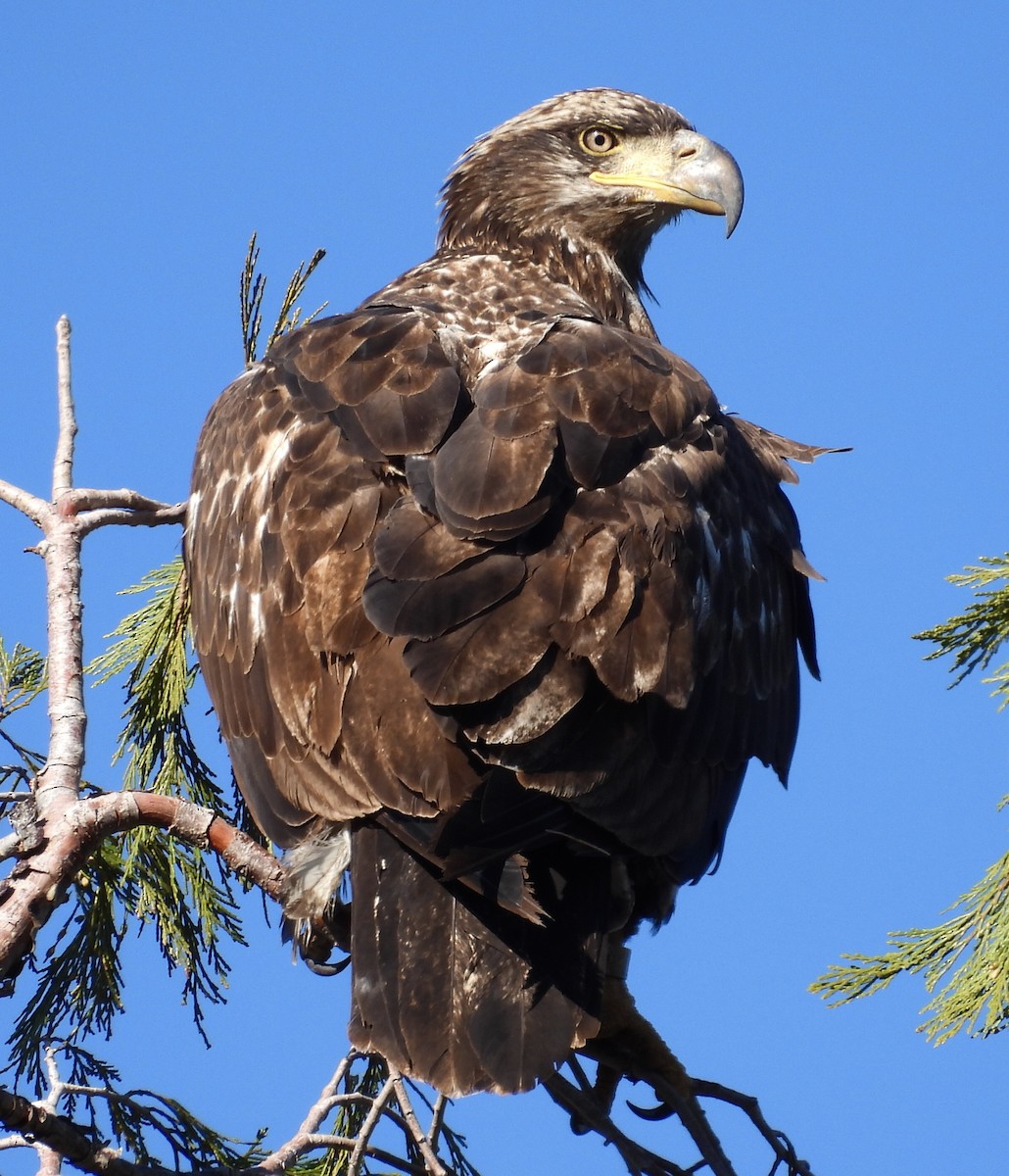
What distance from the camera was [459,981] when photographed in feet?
12.2

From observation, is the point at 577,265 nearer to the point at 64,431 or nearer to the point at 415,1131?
the point at 64,431

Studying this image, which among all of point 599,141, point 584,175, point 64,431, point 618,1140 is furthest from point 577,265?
point 618,1140

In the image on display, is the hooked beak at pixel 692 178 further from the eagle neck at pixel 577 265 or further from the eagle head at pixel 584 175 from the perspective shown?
the eagle neck at pixel 577 265

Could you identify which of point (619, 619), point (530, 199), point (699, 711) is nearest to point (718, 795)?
point (699, 711)

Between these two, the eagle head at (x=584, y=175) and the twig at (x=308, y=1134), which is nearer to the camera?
the twig at (x=308, y=1134)

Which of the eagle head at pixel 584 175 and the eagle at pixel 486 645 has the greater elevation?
the eagle head at pixel 584 175

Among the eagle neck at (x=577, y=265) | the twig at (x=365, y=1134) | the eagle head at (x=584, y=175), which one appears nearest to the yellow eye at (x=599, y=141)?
the eagle head at (x=584, y=175)

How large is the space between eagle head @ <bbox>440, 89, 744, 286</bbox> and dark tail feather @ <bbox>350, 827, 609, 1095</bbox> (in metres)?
3.06

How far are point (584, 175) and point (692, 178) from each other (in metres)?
0.44

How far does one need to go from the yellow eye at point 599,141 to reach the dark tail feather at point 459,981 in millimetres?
3280

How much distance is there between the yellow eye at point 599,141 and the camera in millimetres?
6234

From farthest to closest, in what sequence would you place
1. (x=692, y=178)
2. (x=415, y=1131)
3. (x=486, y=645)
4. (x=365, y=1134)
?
1. (x=692, y=178)
2. (x=415, y=1131)
3. (x=365, y=1134)
4. (x=486, y=645)

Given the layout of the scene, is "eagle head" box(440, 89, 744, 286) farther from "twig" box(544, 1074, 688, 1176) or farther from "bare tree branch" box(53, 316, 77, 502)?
"twig" box(544, 1074, 688, 1176)

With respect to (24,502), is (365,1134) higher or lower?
lower
